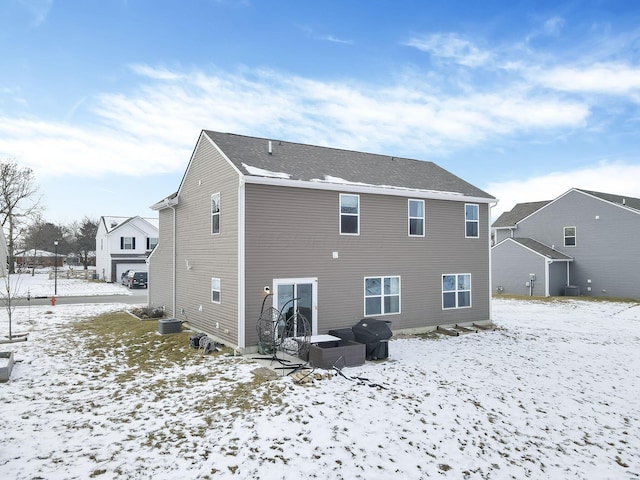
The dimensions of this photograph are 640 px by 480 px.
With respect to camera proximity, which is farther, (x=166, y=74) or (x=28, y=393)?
(x=166, y=74)

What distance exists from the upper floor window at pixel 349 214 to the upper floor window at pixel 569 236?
2609cm

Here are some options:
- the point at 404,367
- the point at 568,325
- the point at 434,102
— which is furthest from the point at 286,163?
the point at 568,325

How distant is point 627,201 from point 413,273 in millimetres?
26814

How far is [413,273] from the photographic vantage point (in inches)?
633

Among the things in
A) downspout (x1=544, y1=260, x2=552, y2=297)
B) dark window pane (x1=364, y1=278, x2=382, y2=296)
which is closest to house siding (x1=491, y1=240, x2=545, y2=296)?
downspout (x1=544, y1=260, x2=552, y2=297)

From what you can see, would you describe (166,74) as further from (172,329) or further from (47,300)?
(47,300)

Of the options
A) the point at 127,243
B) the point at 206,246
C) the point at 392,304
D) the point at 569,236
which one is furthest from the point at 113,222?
the point at 569,236

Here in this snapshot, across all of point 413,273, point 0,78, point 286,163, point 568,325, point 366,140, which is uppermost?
point 366,140

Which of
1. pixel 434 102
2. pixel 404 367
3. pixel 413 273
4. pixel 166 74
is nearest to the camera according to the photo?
pixel 404 367

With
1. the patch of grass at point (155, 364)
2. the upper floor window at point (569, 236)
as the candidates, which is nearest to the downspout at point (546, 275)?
the upper floor window at point (569, 236)

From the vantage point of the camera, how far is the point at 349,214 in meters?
14.7

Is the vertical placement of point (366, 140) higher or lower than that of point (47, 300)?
higher

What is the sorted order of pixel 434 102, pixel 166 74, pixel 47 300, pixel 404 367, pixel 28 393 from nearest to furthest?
1. pixel 28 393
2. pixel 404 367
3. pixel 166 74
4. pixel 434 102
5. pixel 47 300

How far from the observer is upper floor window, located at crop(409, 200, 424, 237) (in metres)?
16.2
